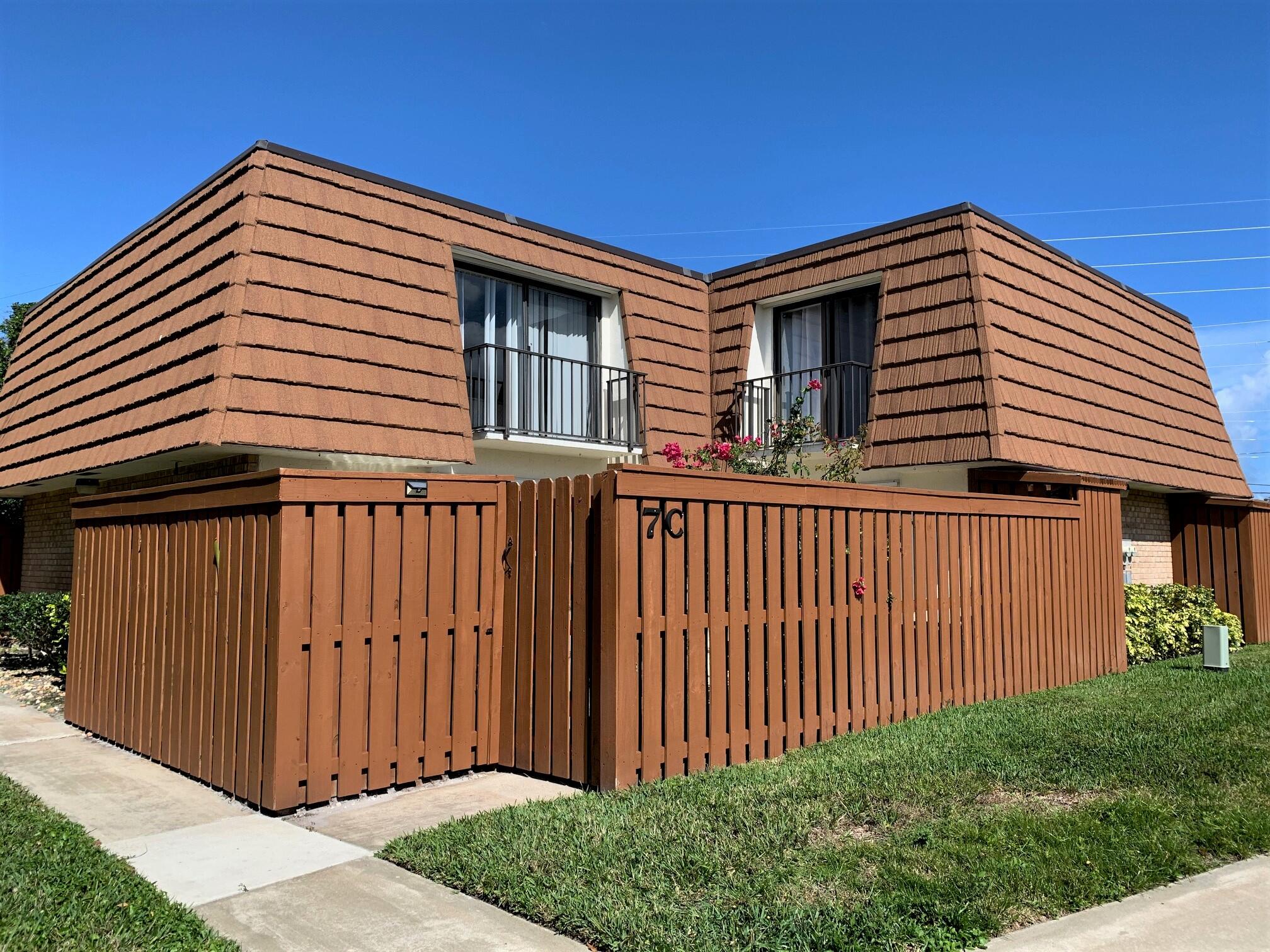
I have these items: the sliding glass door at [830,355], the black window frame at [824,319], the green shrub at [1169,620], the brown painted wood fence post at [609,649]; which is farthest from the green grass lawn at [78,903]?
the green shrub at [1169,620]

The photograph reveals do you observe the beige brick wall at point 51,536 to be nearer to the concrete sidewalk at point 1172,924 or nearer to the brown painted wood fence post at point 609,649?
the brown painted wood fence post at point 609,649

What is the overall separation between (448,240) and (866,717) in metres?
7.91

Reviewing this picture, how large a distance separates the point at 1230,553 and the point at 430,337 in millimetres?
12898

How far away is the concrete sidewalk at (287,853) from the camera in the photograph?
3912 mm

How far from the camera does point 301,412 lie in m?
9.77

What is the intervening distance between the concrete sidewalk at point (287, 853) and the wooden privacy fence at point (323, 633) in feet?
0.84

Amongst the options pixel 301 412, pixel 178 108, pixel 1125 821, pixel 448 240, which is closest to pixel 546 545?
pixel 1125 821

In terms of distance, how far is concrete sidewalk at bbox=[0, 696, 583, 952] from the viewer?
3912 millimetres

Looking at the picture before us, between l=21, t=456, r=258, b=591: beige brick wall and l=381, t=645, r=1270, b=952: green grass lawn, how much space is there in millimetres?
9236

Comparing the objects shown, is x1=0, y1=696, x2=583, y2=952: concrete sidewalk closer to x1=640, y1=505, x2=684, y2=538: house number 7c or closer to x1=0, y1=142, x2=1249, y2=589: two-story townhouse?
x1=640, y1=505, x2=684, y2=538: house number 7c

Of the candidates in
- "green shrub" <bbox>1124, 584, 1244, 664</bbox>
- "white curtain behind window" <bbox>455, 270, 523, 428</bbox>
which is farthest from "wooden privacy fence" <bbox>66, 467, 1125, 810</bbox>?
"green shrub" <bbox>1124, 584, 1244, 664</bbox>

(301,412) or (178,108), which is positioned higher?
(178,108)

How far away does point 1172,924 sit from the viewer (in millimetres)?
3920

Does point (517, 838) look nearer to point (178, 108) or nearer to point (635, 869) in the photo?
point (635, 869)
